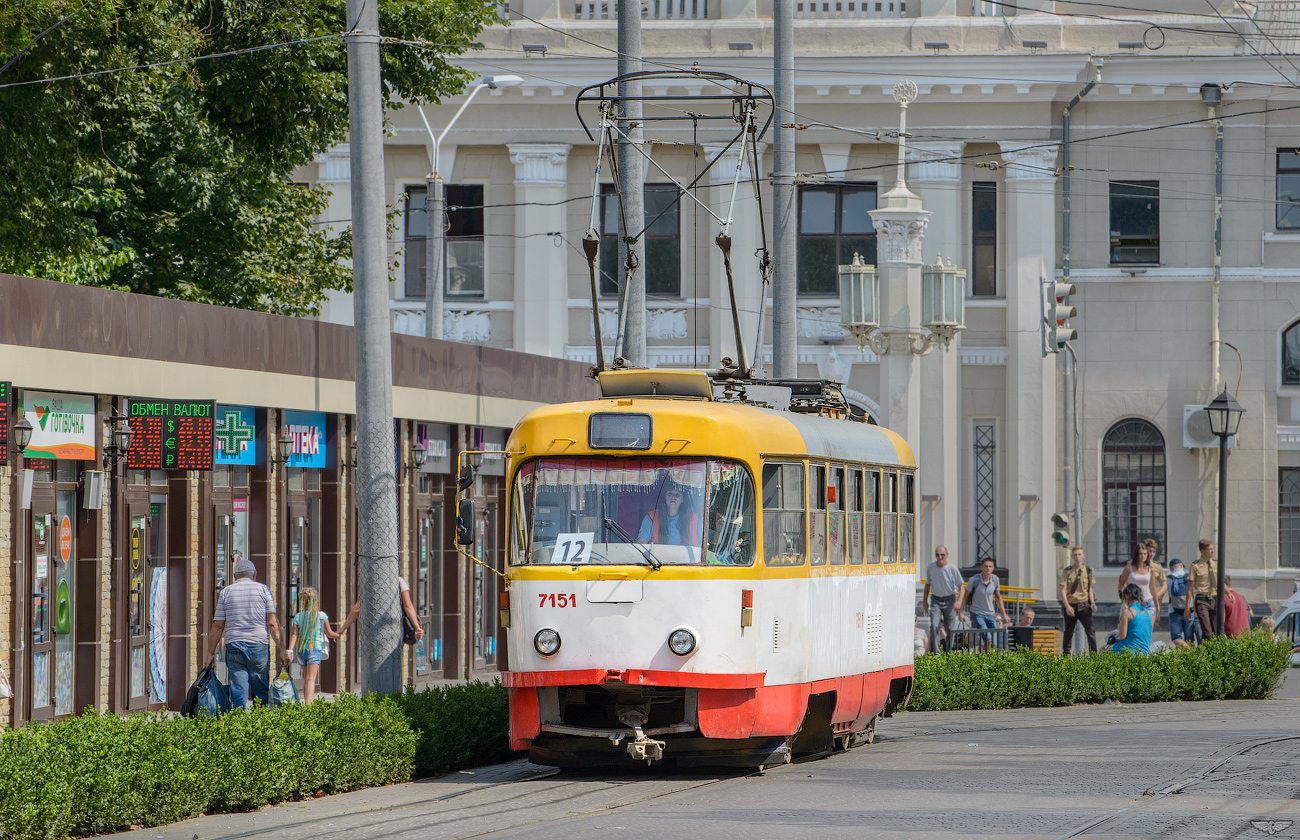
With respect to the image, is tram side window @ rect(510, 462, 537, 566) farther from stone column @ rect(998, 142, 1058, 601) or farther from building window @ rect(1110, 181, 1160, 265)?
building window @ rect(1110, 181, 1160, 265)

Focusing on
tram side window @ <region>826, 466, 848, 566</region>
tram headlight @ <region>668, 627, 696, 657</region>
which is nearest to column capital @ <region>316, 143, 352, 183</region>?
tram side window @ <region>826, 466, 848, 566</region>

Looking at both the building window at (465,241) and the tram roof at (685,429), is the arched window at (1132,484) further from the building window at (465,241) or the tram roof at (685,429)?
the tram roof at (685,429)

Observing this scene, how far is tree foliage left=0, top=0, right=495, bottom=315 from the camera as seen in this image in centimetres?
2273

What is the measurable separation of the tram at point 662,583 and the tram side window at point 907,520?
283cm

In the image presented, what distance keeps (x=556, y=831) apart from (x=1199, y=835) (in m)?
3.57

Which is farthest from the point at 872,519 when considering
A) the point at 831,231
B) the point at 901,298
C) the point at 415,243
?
the point at 415,243

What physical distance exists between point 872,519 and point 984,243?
893 inches

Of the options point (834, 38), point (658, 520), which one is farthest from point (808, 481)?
point (834, 38)

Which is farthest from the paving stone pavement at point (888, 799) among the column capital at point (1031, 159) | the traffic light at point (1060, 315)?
the column capital at point (1031, 159)

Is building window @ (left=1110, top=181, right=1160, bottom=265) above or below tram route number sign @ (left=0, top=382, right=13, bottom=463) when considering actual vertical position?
above

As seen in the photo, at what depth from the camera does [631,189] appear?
19719 mm

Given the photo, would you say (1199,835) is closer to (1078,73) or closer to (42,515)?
(42,515)

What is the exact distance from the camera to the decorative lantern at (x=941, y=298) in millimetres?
27672

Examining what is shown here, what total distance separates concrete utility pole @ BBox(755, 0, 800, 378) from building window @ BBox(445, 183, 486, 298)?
15995 millimetres
